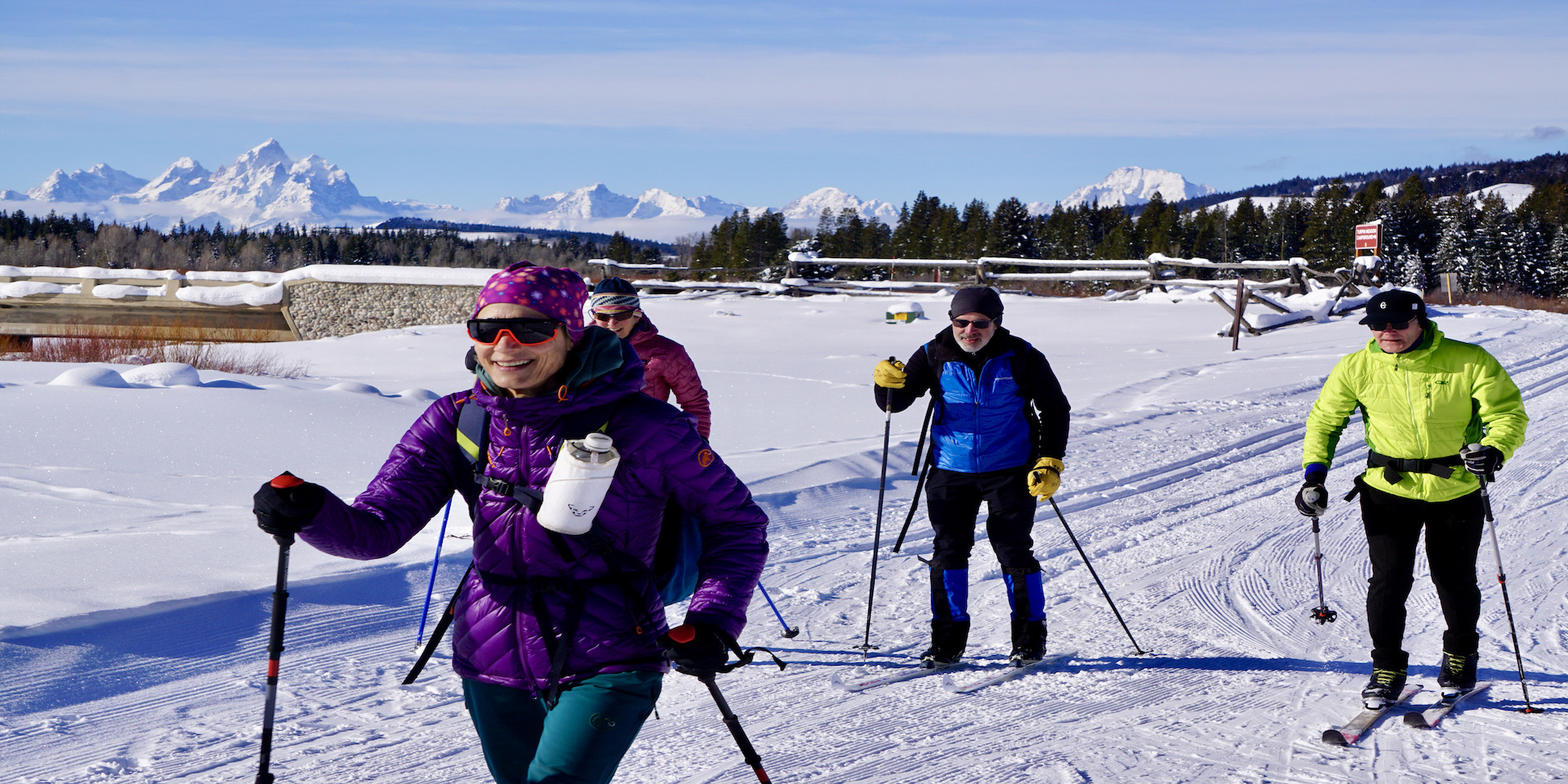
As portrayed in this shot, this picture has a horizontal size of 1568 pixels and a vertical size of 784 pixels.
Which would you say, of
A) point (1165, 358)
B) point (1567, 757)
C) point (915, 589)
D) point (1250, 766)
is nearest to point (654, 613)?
point (1250, 766)

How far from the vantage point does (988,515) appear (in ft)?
15.4

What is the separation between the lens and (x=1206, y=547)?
22.5 ft

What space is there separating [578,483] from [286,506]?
52 centimetres

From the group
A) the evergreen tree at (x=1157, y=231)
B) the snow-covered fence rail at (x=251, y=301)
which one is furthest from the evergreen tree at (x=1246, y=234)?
the snow-covered fence rail at (x=251, y=301)

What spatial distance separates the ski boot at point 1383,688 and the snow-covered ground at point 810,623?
10 centimetres

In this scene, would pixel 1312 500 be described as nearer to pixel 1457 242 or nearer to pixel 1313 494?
pixel 1313 494

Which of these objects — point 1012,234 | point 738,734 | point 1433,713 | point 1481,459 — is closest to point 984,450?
point 1481,459

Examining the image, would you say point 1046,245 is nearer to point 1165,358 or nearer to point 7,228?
point 1165,358

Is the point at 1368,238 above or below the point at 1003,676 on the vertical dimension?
above

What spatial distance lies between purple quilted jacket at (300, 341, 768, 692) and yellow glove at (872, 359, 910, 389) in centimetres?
256

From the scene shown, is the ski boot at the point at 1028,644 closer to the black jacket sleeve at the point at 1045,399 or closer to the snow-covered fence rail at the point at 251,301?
the black jacket sleeve at the point at 1045,399

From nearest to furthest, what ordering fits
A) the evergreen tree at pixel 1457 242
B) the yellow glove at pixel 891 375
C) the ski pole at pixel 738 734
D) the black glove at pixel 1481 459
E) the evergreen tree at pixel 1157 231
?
the ski pole at pixel 738 734 < the black glove at pixel 1481 459 < the yellow glove at pixel 891 375 < the evergreen tree at pixel 1157 231 < the evergreen tree at pixel 1457 242

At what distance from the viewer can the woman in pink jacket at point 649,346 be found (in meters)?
5.09

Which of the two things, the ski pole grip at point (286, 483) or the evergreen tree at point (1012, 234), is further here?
the evergreen tree at point (1012, 234)
